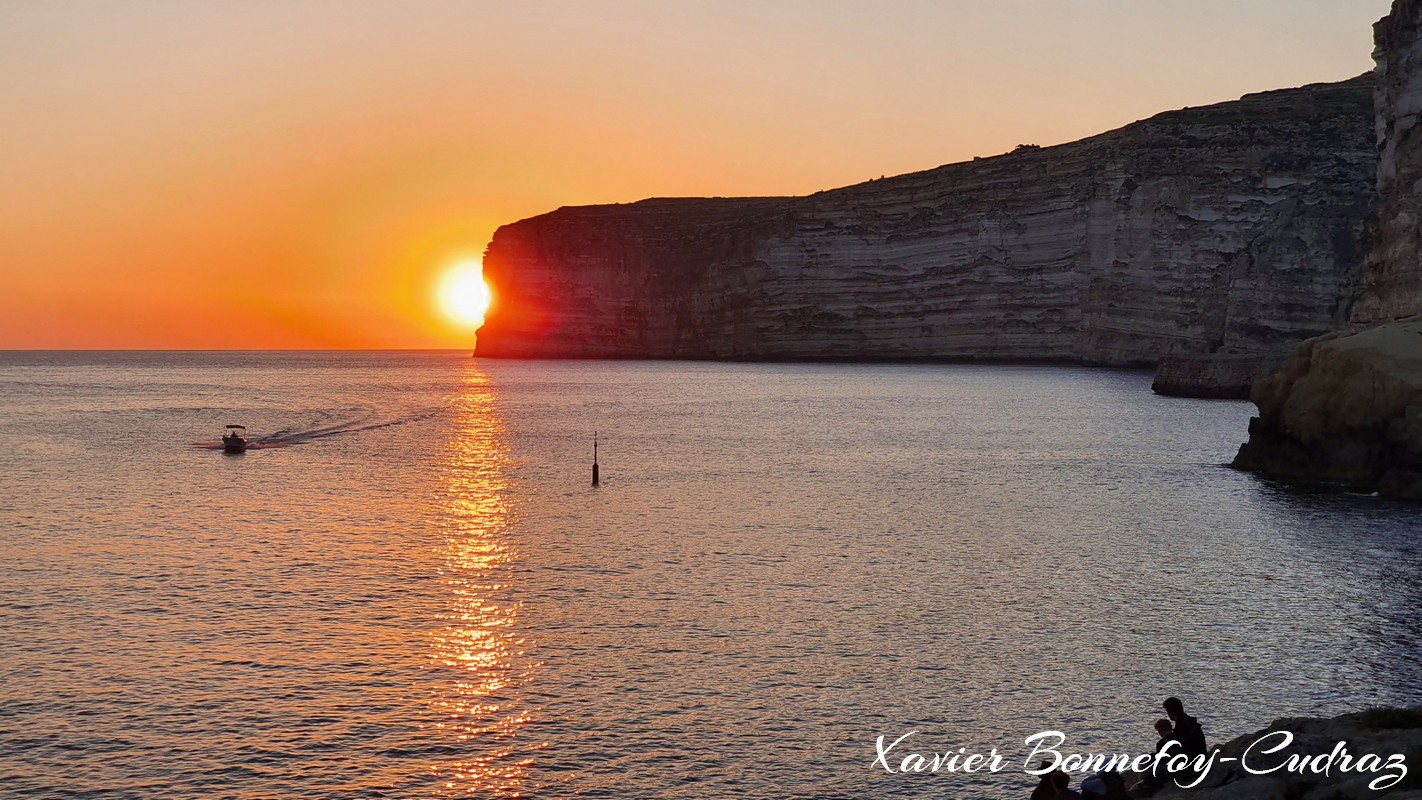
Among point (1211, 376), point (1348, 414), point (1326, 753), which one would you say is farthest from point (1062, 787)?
point (1211, 376)

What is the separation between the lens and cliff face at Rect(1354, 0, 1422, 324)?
2795 inches

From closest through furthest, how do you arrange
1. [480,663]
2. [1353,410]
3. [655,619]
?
1. [480,663]
2. [655,619]
3. [1353,410]

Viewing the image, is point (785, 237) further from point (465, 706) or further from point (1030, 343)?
point (465, 706)

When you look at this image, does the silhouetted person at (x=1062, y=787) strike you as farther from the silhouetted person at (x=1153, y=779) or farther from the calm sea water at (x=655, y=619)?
the calm sea water at (x=655, y=619)

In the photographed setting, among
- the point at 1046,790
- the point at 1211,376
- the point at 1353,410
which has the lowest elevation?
Result: the point at 1046,790

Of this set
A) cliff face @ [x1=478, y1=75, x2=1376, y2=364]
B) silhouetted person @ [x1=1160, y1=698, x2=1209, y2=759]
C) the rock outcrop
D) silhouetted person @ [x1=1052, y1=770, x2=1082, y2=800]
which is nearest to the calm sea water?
the rock outcrop

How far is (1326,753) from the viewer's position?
13.8m

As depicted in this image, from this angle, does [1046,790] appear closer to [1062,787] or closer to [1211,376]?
[1062,787]

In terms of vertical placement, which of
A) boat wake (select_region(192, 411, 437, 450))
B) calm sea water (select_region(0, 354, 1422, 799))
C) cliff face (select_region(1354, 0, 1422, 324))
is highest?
cliff face (select_region(1354, 0, 1422, 324))

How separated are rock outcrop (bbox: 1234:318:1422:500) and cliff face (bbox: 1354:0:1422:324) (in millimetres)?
28577

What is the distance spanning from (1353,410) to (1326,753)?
1287 inches

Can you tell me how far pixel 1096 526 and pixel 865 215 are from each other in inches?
4648

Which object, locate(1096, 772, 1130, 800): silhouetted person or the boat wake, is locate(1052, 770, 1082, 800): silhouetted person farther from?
the boat wake

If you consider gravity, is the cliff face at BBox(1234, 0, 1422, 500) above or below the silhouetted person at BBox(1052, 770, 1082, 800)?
above
